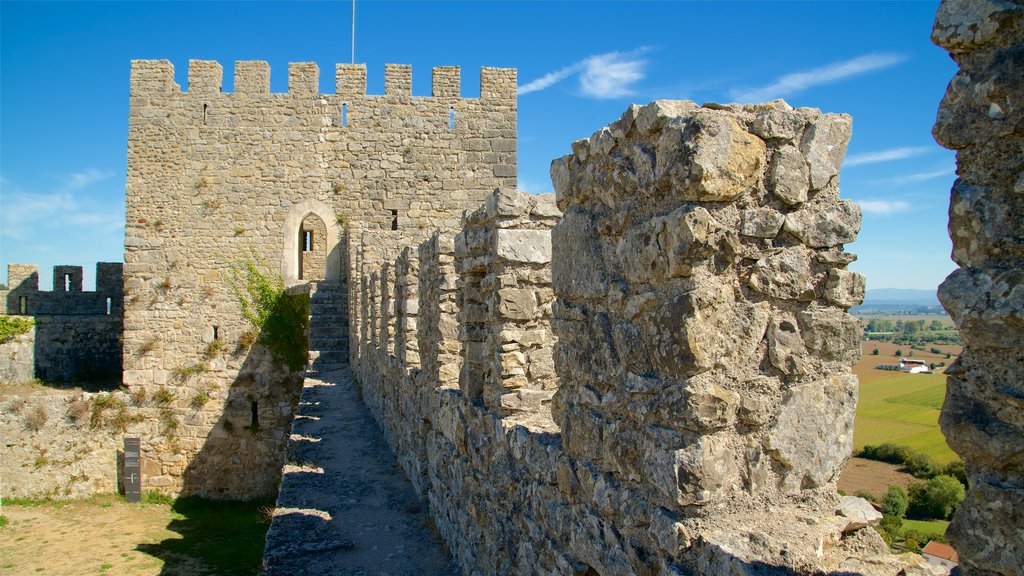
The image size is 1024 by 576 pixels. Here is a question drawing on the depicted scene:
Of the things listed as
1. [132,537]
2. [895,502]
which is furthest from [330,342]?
[895,502]

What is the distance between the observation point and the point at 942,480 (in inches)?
295

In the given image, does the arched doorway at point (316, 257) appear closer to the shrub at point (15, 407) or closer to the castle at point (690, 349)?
the shrub at point (15, 407)

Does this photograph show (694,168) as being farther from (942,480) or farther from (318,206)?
(318,206)

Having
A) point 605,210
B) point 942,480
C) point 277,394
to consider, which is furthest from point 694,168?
point 277,394

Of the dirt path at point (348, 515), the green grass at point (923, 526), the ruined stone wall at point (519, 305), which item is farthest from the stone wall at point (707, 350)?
the green grass at point (923, 526)

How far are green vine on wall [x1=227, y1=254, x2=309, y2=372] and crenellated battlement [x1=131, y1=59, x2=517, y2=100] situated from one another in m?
3.46

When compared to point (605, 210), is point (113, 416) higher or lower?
lower

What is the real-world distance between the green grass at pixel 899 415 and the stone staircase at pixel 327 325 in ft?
29.8

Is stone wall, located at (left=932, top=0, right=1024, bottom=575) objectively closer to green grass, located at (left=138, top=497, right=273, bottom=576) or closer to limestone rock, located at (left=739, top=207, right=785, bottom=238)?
limestone rock, located at (left=739, top=207, right=785, bottom=238)

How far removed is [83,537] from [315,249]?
6.78 m

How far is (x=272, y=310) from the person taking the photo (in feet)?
50.2

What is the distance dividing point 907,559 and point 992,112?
110cm

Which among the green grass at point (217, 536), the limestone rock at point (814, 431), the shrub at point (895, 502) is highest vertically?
the limestone rock at point (814, 431)

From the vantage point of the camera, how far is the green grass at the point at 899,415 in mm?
9898
